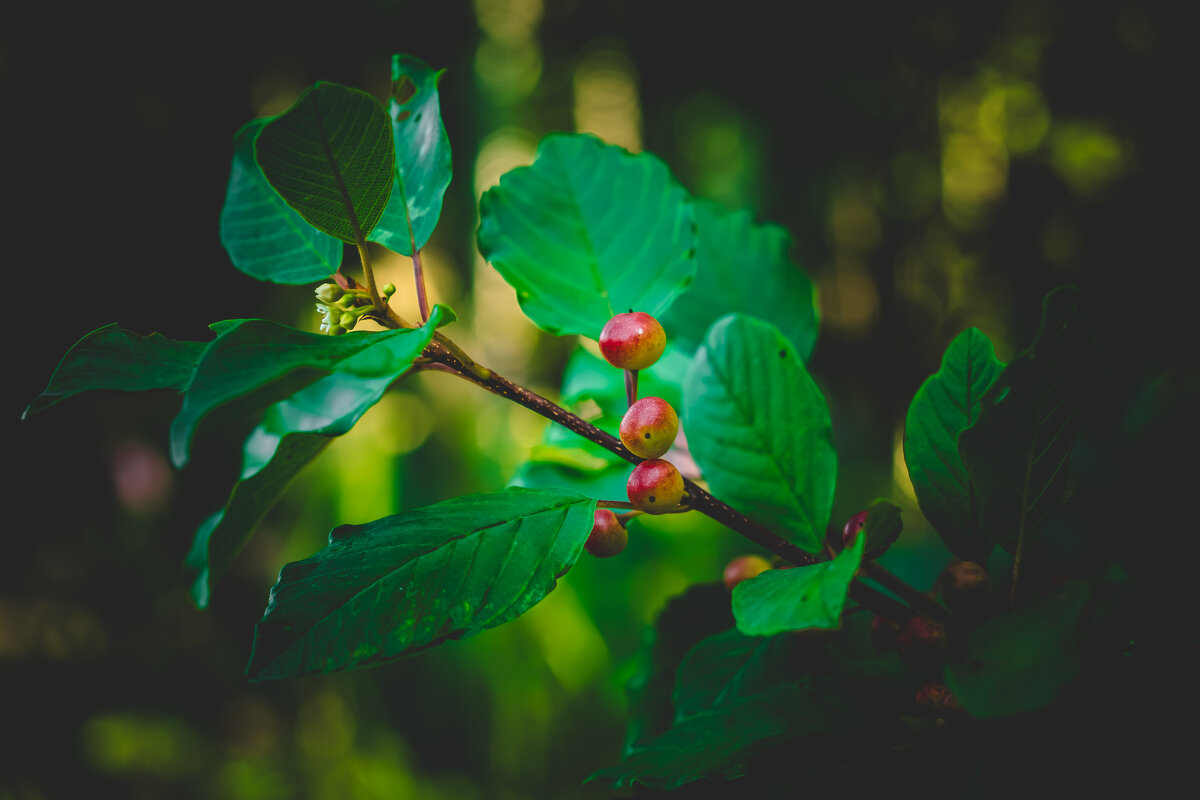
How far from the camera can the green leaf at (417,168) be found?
26 cm

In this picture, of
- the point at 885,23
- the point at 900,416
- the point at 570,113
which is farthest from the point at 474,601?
the point at 570,113

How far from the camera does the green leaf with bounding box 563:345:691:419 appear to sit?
0.38 meters

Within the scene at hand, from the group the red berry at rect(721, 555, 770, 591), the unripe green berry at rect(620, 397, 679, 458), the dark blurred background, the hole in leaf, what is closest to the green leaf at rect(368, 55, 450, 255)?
the hole in leaf

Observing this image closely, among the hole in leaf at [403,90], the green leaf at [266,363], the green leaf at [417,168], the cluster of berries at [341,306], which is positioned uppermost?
the hole in leaf at [403,90]

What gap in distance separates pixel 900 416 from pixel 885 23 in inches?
50.6

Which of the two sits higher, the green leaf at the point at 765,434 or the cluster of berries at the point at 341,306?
the cluster of berries at the point at 341,306

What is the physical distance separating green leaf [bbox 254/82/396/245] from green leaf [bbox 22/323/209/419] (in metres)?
0.07

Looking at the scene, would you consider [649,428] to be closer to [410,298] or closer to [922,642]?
[922,642]

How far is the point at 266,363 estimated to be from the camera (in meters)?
0.18

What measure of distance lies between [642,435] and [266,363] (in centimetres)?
13

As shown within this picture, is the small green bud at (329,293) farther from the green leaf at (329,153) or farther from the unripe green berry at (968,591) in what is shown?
the unripe green berry at (968,591)

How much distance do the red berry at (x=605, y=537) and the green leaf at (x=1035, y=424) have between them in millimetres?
132

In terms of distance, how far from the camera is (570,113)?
11.8 feet

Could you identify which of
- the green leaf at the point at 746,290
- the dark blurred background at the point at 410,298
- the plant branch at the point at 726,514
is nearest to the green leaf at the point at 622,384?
the green leaf at the point at 746,290
